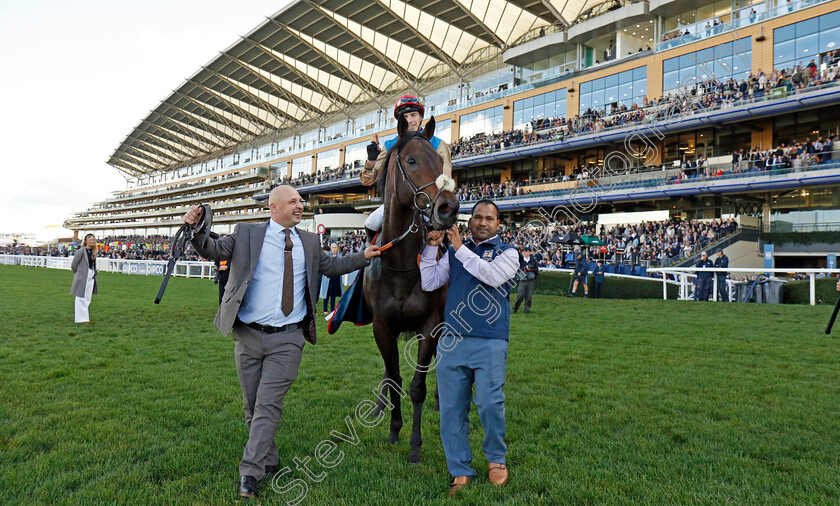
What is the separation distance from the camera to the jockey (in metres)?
3.75

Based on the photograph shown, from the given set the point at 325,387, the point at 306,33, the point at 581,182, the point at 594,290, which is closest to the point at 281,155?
the point at 306,33

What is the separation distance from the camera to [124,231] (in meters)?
93.6

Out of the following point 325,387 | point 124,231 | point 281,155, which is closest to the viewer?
point 325,387

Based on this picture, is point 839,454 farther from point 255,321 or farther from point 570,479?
point 255,321

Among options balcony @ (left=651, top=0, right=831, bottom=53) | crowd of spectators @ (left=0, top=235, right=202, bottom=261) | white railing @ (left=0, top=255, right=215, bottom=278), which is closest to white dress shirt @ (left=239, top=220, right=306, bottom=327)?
white railing @ (left=0, top=255, right=215, bottom=278)

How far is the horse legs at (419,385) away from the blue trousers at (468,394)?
338 mm

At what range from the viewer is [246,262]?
127 inches

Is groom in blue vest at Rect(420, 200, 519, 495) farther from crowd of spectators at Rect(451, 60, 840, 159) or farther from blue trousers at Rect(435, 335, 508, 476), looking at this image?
crowd of spectators at Rect(451, 60, 840, 159)

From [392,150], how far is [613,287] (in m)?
15.7

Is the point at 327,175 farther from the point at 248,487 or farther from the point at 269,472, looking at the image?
the point at 248,487

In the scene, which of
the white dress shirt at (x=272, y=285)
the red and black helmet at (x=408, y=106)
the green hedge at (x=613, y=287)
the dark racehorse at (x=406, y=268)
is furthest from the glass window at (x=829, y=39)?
the white dress shirt at (x=272, y=285)

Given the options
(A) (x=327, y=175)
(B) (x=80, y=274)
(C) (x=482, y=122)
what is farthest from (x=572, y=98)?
(B) (x=80, y=274)

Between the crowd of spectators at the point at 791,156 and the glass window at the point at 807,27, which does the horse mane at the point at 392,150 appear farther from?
the glass window at the point at 807,27

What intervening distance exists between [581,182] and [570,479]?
30.8 metres
